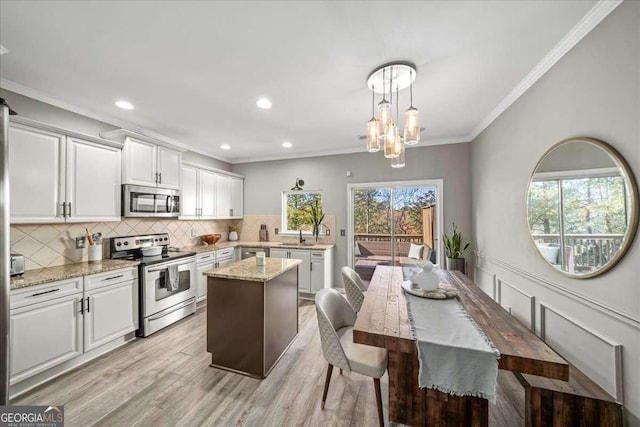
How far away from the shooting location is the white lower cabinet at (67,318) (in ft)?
6.07

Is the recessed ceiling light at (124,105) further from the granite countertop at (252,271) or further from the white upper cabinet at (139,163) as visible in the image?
the granite countertop at (252,271)

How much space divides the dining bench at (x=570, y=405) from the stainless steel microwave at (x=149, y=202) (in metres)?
4.14

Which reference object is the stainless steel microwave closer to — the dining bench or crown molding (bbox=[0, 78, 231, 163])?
crown molding (bbox=[0, 78, 231, 163])

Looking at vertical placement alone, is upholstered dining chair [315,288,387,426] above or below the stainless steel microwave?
below

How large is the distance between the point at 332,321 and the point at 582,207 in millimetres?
1921

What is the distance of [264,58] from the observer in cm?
182

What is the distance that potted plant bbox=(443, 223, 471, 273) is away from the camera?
3459mm

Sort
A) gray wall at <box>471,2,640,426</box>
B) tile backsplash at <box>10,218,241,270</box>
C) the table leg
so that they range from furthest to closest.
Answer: tile backsplash at <box>10,218,241,270</box>, the table leg, gray wall at <box>471,2,640,426</box>

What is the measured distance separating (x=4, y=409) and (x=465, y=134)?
5276 millimetres

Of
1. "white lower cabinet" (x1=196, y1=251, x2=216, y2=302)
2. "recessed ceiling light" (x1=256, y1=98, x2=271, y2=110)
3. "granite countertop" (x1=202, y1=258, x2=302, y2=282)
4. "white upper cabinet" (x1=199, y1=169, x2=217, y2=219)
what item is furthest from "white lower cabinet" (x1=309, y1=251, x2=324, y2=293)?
"recessed ceiling light" (x1=256, y1=98, x2=271, y2=110)

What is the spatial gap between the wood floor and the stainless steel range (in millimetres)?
451

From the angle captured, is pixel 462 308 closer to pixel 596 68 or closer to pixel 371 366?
pixel 371 366

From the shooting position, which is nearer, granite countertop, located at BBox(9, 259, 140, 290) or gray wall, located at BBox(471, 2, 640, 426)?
gray wall, located at BBox(471, 2, 640, 426)

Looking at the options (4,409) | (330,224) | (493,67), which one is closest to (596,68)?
(493,67)
